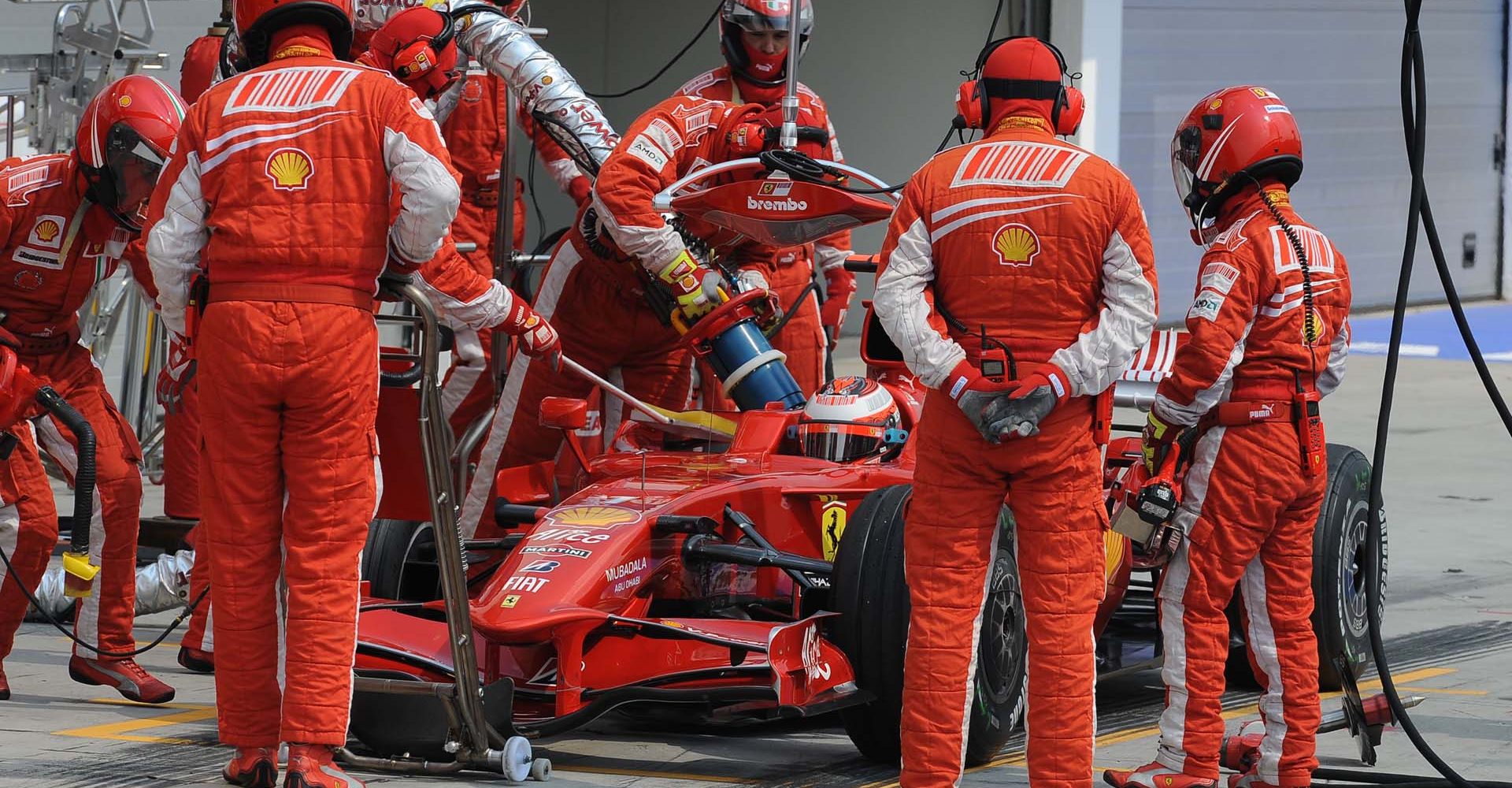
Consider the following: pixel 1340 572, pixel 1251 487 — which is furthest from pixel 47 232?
pixel 1340 572

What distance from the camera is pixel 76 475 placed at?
6.37m

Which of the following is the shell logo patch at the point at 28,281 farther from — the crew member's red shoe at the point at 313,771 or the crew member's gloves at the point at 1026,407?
the crew member's gloves at the point at 1026,407

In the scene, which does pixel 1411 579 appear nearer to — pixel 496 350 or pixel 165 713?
pixel 496 350

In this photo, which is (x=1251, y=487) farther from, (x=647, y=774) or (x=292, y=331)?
(x=292, y=331)

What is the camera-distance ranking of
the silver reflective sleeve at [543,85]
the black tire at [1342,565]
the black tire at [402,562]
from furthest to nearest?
1. the silver reflective sleeve at [543,85]
2. the black tire at [1342,565]
3. the black tire at [402,562]

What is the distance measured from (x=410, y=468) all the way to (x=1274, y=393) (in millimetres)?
2717

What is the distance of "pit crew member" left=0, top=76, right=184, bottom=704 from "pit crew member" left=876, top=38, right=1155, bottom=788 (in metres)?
2.72

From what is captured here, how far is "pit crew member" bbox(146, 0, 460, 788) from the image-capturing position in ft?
16.5

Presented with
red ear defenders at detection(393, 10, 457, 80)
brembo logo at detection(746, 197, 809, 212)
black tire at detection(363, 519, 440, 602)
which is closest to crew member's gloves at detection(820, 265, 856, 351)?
brembo logo at detection(746, 197, 809, 212)

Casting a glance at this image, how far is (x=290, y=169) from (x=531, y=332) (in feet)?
3.69

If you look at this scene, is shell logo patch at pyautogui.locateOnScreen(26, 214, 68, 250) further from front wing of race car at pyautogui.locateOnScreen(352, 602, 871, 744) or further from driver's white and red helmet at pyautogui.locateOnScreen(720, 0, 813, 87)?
driver's white and red helmet at pyautogui.locateOnScreen(720, 0, 813, 87)

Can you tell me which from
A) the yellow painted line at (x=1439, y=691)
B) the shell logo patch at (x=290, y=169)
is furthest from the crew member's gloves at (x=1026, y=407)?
the yellow painted line at (x=1439, y=691)

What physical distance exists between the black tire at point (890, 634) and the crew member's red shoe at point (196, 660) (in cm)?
258

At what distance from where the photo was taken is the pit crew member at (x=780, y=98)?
7.82 metres
